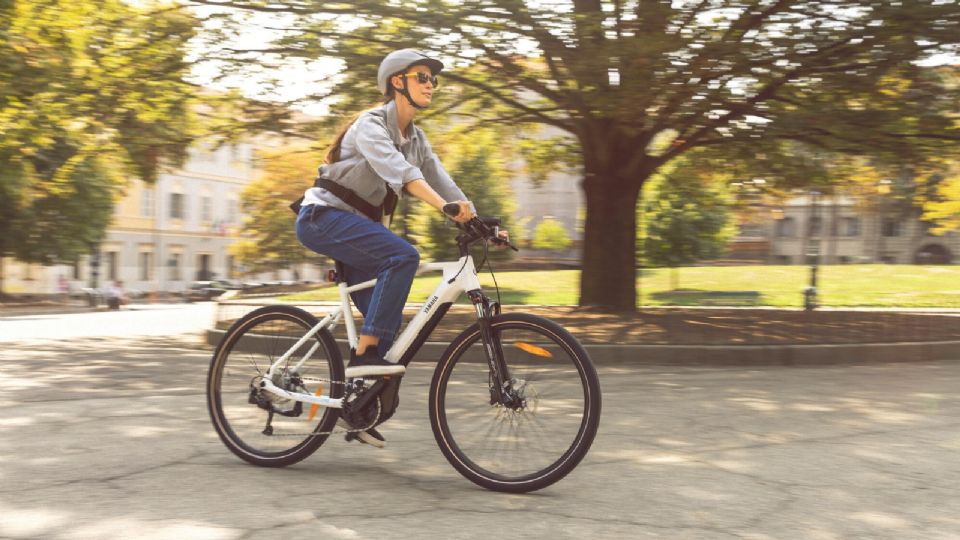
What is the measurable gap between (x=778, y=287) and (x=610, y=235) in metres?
22.2

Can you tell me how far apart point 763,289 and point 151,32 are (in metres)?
24.8

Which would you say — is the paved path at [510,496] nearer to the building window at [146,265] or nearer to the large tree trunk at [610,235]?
the large tree trunk at [610,235]

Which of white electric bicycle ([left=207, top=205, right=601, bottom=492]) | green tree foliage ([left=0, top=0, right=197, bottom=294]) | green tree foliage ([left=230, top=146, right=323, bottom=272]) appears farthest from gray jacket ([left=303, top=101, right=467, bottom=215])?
green tree foliage ([left=230, top=146, right=323, bottom=272])

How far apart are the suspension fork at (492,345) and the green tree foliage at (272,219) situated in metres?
37.4

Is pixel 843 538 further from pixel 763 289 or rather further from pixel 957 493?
pixel 763 289

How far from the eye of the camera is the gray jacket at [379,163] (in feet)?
14.7

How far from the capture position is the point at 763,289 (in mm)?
33406

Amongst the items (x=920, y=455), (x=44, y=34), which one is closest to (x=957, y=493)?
(x=920, y=455)

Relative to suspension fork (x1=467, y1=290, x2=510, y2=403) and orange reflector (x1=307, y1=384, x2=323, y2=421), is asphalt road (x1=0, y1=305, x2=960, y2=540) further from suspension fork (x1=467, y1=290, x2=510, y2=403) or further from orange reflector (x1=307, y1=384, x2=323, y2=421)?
suspension fork (x1=467, y1=290, x2=510, y2=403)

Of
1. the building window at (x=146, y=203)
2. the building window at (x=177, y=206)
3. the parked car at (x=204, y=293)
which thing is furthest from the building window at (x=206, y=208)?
the parked car at (x=204, y=293)

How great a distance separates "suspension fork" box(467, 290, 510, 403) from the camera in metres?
4.38

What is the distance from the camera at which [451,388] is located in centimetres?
454

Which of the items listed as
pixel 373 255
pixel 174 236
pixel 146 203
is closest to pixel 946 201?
pixel 373 255

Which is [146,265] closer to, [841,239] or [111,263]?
[111,263]
